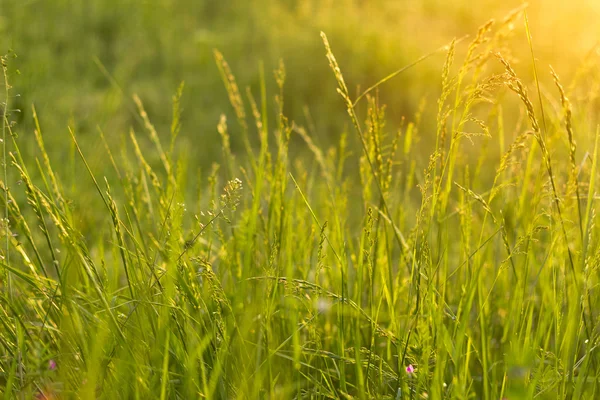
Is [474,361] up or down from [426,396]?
down

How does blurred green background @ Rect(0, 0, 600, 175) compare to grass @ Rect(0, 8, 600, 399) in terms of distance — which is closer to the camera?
grass @ Rect(0, 8, 600, 399)

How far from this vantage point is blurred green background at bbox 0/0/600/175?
4082 mm

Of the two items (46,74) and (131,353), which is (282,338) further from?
(46,74)

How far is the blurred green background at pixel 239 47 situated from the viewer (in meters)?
4.08

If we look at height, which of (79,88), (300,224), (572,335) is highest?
(572,335)

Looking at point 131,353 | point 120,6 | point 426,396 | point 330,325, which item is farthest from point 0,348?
point 120,6

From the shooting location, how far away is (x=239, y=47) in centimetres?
452

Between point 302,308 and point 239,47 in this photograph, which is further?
point 239,47

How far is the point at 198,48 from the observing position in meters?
4.49

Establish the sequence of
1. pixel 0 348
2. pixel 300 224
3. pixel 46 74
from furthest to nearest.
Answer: pixel 46 74 < pixel 300 224 < pixel 0 348

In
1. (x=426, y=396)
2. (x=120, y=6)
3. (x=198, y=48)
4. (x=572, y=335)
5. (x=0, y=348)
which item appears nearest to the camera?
(x=572, y=335)

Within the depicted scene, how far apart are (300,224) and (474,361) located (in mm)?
513

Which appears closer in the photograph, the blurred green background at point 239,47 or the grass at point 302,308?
the grass at point 302,308

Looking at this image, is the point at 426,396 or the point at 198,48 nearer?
the point at 426,396
